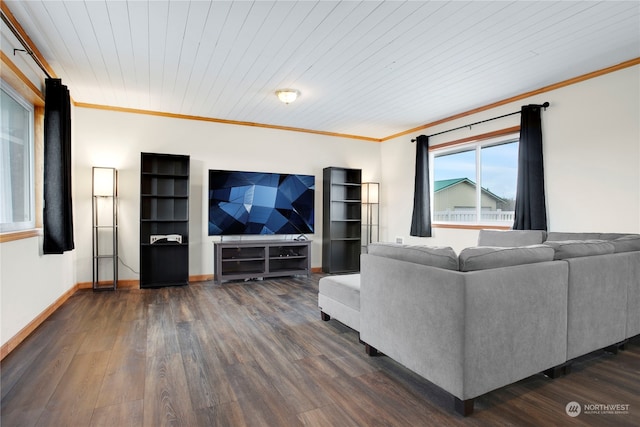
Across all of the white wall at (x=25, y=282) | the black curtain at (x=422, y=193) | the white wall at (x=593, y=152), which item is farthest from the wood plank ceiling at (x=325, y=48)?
the white wall at (x=25, y=282)

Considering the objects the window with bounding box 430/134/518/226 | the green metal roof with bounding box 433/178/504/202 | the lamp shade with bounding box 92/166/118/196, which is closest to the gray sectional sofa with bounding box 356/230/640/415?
the window with bounding box 430/134/518/226

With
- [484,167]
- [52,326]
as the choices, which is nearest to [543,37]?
[484,167]

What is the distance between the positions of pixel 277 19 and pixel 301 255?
367cm

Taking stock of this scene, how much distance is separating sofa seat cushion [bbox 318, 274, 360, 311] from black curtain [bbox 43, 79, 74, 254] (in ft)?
8.27

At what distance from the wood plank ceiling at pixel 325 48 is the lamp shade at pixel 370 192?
6.37 ft

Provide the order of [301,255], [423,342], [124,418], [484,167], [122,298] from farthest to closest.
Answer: [301,255] < [484,167] < [122,298] < [423,342] < [124,418]

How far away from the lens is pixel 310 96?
4160 millimetres

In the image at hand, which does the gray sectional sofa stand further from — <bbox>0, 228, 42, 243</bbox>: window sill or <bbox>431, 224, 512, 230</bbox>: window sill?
<bbox>0, 228, 42, 243</bbox>: window sill

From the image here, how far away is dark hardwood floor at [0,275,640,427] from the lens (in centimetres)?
169

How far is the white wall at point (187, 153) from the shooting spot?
14.8ft

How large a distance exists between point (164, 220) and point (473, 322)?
13.6ft

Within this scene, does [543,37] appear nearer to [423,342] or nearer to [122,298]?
[423,342]

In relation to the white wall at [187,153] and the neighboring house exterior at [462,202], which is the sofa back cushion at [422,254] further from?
the white wall at [187,153]

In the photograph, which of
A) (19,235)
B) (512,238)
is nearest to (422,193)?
(512,238)
